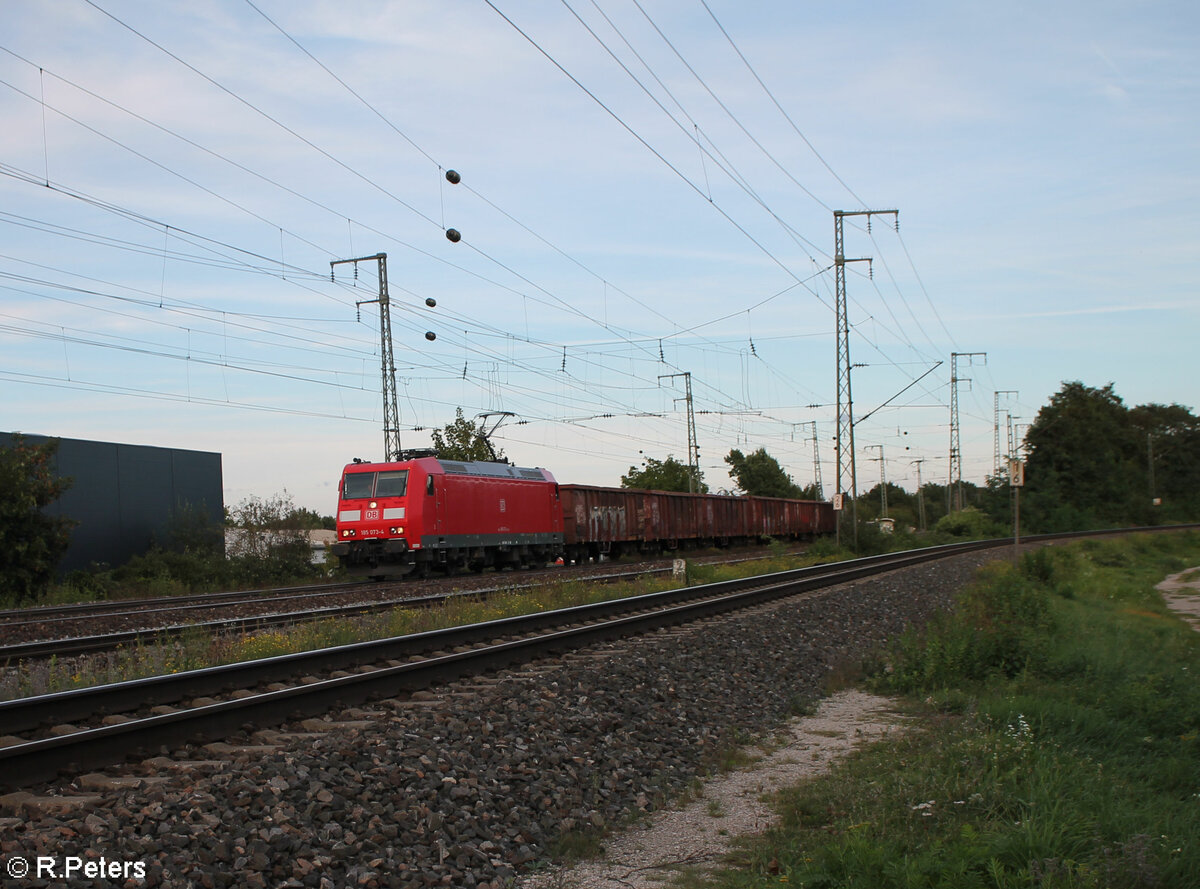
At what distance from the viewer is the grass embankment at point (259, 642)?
30.1 ft

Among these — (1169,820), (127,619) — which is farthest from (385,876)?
(127,619)

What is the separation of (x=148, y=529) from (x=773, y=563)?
71.7 feet

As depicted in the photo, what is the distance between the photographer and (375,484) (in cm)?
2481

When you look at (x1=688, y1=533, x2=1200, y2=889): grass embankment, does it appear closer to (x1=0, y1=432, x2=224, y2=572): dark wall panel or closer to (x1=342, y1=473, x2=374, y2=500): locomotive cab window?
(x1=342, y1=473, x2=374, y2=500): locomotive cab window

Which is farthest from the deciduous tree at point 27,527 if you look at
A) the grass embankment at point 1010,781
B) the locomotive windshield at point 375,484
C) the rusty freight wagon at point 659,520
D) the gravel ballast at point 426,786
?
the grass embankment at point 1010,781

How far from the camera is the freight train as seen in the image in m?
24.3

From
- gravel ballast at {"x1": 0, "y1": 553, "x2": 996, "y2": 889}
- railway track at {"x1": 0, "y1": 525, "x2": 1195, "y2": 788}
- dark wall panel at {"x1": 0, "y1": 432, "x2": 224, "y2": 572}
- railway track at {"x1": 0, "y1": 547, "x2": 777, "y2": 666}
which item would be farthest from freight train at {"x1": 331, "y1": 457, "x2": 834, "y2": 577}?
gravel ballast at {"x1": 0, "y1": 553, "x2": 996, "y2": 889}

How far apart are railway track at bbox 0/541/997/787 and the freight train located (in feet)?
37.9

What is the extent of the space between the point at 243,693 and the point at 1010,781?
617 cm

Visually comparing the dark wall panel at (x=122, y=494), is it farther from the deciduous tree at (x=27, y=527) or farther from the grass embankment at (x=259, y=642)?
the grass embankment at (x=259, y=642)

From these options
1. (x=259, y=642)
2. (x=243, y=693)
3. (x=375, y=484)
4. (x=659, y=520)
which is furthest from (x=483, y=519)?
(x=243, y=693)

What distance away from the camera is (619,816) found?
20.7ft

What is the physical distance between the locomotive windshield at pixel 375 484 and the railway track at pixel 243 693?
38.4 feet

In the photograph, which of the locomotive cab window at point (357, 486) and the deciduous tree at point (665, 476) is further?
the deciduous tree at point (665, 476)
